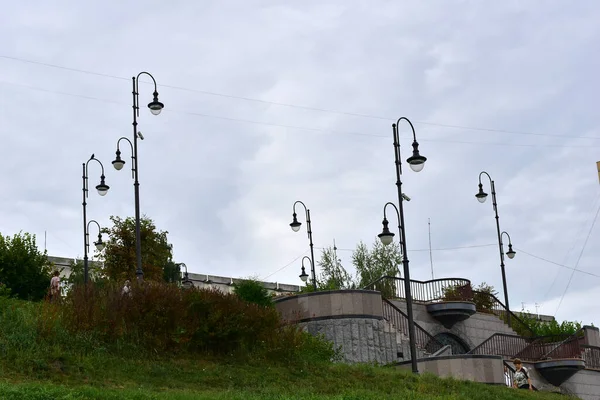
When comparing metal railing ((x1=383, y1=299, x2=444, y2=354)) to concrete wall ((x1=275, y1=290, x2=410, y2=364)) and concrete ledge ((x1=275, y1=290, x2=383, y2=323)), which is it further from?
concrete ledge ((x1=275, y1=290, x2=383, y2=323))

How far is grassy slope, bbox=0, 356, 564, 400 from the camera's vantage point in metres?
16.3

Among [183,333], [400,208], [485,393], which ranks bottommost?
[485,393]

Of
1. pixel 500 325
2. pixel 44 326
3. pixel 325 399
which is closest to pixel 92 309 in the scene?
pixel 44 326

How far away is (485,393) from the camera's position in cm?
2305

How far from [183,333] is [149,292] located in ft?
4.59

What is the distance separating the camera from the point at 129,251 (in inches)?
1874

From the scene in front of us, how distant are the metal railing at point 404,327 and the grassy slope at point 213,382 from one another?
7.39 metres

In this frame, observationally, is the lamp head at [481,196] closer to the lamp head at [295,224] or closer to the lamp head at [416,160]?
the lamp head at [295,224]

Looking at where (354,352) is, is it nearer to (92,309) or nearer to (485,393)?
(485,393)

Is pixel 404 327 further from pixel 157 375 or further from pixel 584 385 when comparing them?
pixel 157 375

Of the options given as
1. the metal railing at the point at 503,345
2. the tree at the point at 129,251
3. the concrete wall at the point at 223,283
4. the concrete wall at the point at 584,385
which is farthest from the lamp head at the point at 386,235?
the concrete wall at the point at 223,283

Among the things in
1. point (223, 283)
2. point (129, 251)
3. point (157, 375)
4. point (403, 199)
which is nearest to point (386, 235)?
point (403, 199)

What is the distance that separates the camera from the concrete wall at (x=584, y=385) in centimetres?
3516

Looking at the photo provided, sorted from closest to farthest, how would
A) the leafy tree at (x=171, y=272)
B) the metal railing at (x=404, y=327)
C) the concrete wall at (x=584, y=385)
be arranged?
the metal railing at (x=404, y=327) → the concrete wall at (x=584, y=385) → the leafy tree at (x=171, y=272)
